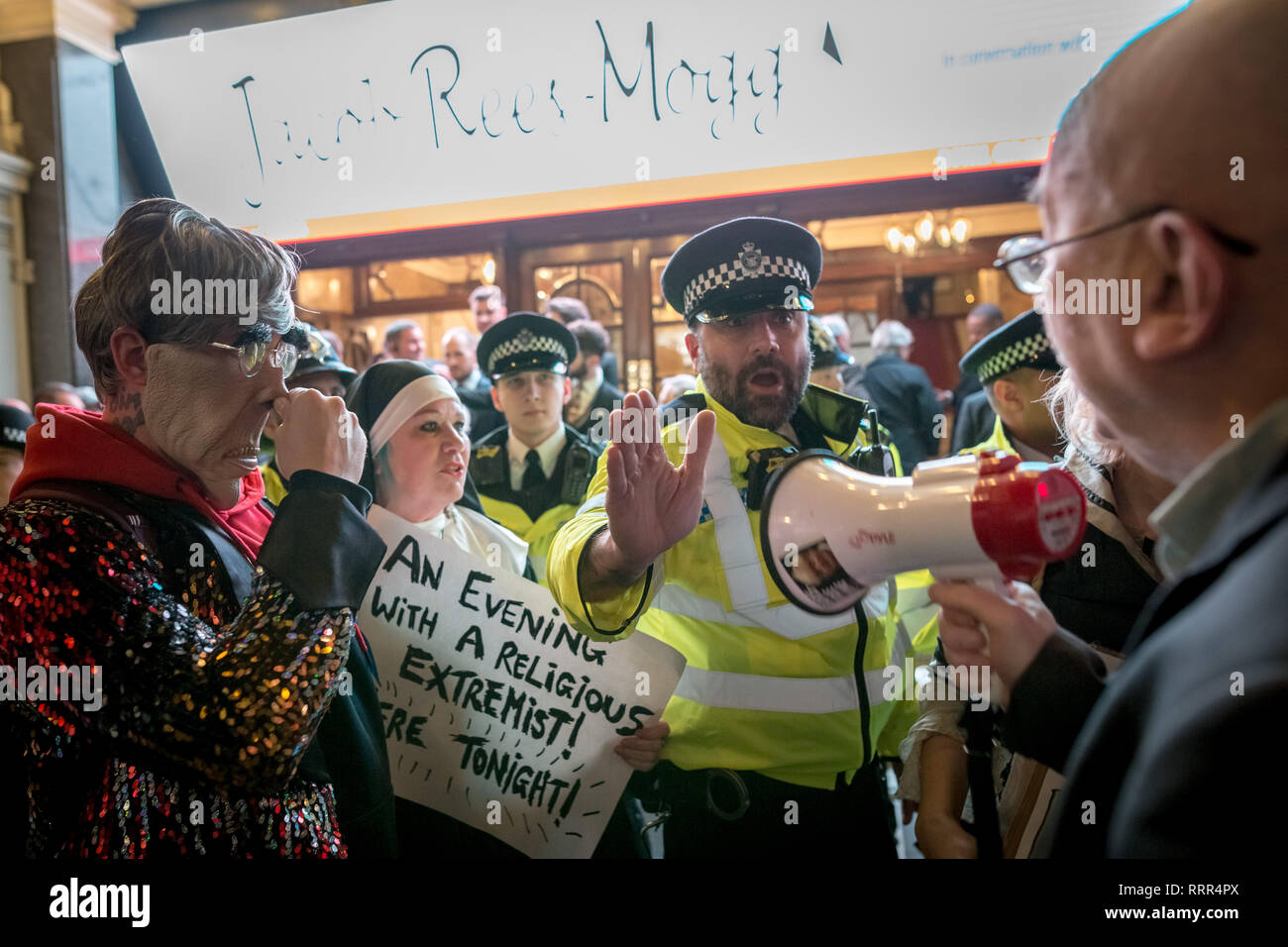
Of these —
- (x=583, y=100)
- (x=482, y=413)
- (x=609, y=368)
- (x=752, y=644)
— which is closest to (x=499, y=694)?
(x=752, y=644)

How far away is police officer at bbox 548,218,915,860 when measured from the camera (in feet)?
4.70

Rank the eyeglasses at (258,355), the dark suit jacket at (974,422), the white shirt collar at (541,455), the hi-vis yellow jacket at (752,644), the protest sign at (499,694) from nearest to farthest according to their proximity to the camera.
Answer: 1. the eyeglasses at (258,355)
2. the hi-vis yellow jacket at (752,644)
3. the protest sign at (499,694)
4. the white shirt collar at (541,455)
5. the dark suit jacket at (974,422)

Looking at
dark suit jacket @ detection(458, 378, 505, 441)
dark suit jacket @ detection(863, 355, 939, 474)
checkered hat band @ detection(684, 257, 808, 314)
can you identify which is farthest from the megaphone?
dark suit jacket @ detection(863, 355, 939, 474)

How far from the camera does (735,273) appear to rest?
146 cm

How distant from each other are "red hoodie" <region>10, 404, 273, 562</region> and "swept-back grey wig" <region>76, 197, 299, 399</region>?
8cm

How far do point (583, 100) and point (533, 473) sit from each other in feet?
4.76

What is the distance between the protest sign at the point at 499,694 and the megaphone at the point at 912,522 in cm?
52

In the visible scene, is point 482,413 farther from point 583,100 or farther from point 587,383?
point 583,100

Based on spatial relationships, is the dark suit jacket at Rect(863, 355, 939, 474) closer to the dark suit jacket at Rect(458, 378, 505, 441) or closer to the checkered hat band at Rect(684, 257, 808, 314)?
the dark suit jacket at Rect(458, 378, 505, 441)

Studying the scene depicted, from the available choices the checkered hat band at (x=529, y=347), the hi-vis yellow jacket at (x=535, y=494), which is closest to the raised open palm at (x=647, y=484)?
the hi-vis yellow jacket at (x=535, y=494)

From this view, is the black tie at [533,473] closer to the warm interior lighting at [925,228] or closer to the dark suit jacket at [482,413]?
the dark suit jacket at [482,413]

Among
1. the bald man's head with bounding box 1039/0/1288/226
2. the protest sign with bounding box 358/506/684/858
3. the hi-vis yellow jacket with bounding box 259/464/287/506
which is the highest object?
the bald man's head with bounding box 1039/0/1288/226

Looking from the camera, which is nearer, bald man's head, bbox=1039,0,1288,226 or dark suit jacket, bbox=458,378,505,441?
bald man's head, bbox=1039,0,1288,226

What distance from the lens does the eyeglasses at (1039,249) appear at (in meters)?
0.67
